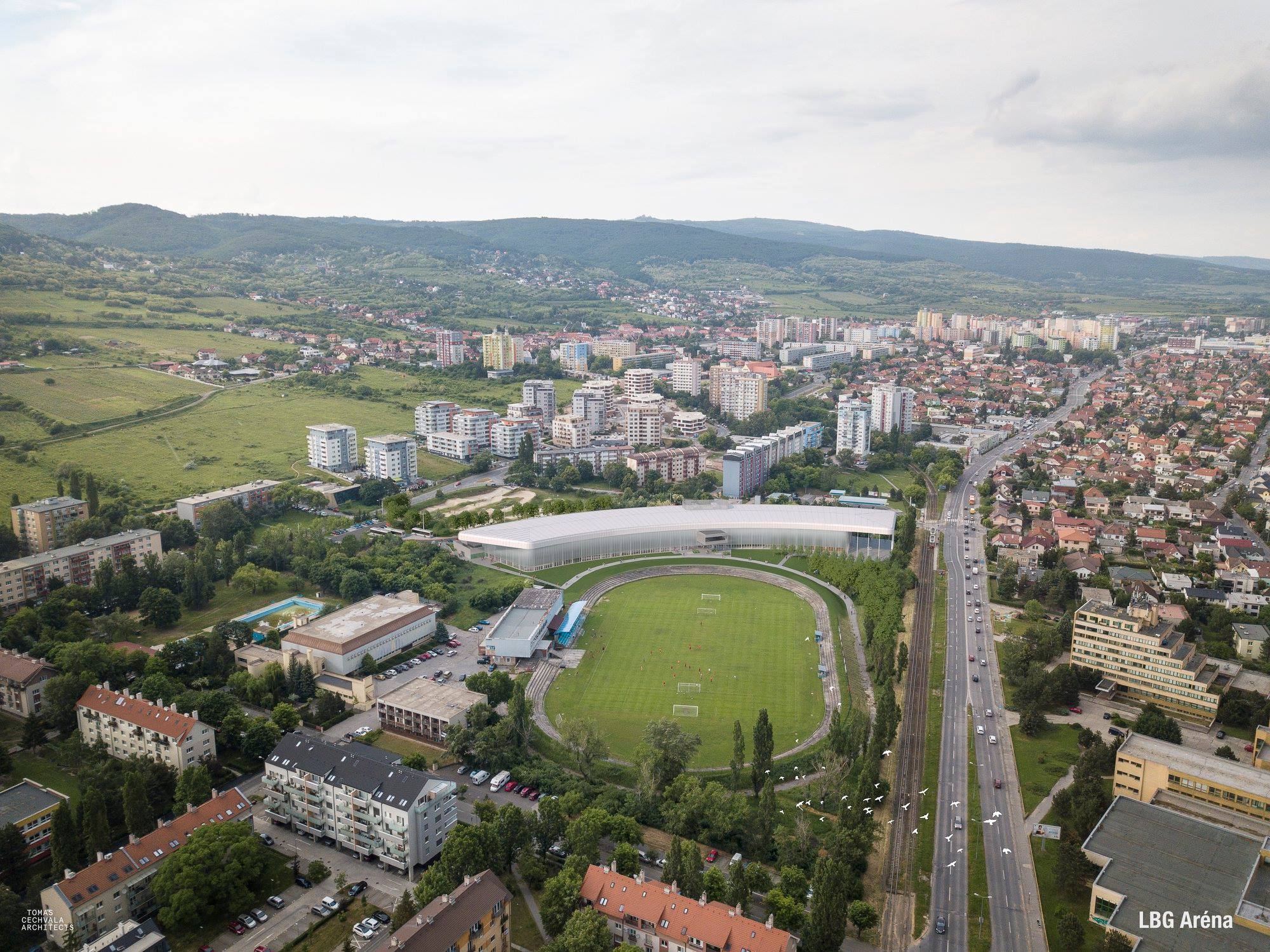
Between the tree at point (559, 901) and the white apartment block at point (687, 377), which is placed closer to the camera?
the tree at point (559, 901)

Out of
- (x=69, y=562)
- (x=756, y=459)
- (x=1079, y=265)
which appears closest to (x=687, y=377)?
(x=756, y=459)

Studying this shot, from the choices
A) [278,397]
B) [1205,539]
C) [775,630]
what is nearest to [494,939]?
[775,630]

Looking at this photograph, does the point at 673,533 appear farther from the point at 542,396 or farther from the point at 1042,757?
the point at 542,396

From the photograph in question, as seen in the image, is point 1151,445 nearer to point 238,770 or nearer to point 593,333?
point 238,770

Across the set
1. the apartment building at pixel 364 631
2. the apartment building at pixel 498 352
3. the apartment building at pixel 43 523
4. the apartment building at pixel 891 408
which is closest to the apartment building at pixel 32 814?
the apartment building at pixel 364 631

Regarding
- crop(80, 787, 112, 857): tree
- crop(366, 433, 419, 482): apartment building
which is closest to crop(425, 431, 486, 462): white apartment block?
crop(366, 433, 419, 482): apartment building

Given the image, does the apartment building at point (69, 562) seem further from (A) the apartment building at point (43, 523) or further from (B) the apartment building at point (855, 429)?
(B) the apartment building at point (855, 429)

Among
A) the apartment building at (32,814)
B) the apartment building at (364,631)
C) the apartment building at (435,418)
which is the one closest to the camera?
the apartment building at (32,814)
